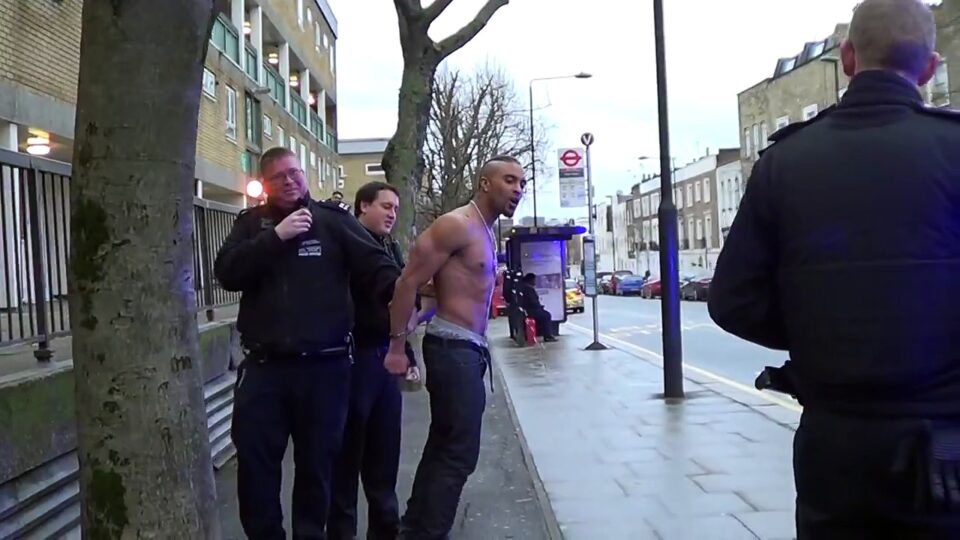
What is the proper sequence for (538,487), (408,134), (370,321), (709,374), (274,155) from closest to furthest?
(274,155) < (370,321) < (538,487) < (408,134) < (709,374)

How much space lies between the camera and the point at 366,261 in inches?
180

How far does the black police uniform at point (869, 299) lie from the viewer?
2.10 metres

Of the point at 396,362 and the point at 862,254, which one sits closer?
A: the point at 862,254

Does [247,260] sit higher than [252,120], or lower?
lower

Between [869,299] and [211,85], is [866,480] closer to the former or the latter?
[869,299]

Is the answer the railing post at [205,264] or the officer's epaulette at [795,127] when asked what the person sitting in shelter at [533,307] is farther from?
the officer's epaulette at [795,127]

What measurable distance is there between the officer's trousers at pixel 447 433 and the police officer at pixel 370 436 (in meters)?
0.46

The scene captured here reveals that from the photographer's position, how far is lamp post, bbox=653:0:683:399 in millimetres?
10430

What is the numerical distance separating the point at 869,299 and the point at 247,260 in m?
2.82

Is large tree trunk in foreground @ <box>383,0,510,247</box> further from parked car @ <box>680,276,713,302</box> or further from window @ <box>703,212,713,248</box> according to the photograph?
window @ <box>703,212,713,248</box>

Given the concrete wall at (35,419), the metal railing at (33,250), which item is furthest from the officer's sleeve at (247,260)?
the concrete wall at (35,419)

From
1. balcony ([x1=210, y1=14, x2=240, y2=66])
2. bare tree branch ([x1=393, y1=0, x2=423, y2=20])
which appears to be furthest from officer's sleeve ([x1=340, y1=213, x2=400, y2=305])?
balcony ([x1=210, y1=14, x2=240, y2=66])

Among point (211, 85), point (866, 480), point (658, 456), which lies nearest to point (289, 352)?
point (866, 480)

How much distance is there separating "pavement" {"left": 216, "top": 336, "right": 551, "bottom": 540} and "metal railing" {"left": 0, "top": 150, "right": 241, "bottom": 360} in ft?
5.21
